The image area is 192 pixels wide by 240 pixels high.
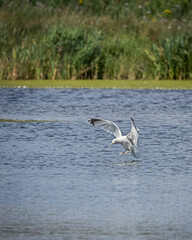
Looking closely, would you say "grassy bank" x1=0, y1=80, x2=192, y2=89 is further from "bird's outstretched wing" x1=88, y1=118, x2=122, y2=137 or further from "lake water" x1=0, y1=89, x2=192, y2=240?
"bird's outstretched wing" x1=88, y1=118, x2=122, y2=137

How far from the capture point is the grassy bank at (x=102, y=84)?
67.5ft

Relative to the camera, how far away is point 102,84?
21.0 m

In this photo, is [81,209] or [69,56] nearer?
[81,209]

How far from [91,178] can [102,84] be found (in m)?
13.0

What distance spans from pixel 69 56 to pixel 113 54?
1.62 meters

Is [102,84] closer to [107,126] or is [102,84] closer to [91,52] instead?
[91,52]

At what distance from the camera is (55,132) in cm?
1227

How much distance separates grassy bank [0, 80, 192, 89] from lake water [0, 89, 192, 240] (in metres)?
4.76

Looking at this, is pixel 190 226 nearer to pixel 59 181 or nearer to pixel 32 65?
pixel 59 181

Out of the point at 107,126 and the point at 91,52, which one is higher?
the point at 107,126

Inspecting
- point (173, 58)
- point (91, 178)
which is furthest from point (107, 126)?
point (173, 58)

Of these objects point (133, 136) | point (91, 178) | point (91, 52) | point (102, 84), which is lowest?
point (102, 84)

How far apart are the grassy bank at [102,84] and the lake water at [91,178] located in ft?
15.6

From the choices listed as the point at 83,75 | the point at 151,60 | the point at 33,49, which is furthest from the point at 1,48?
the point at 151,60
